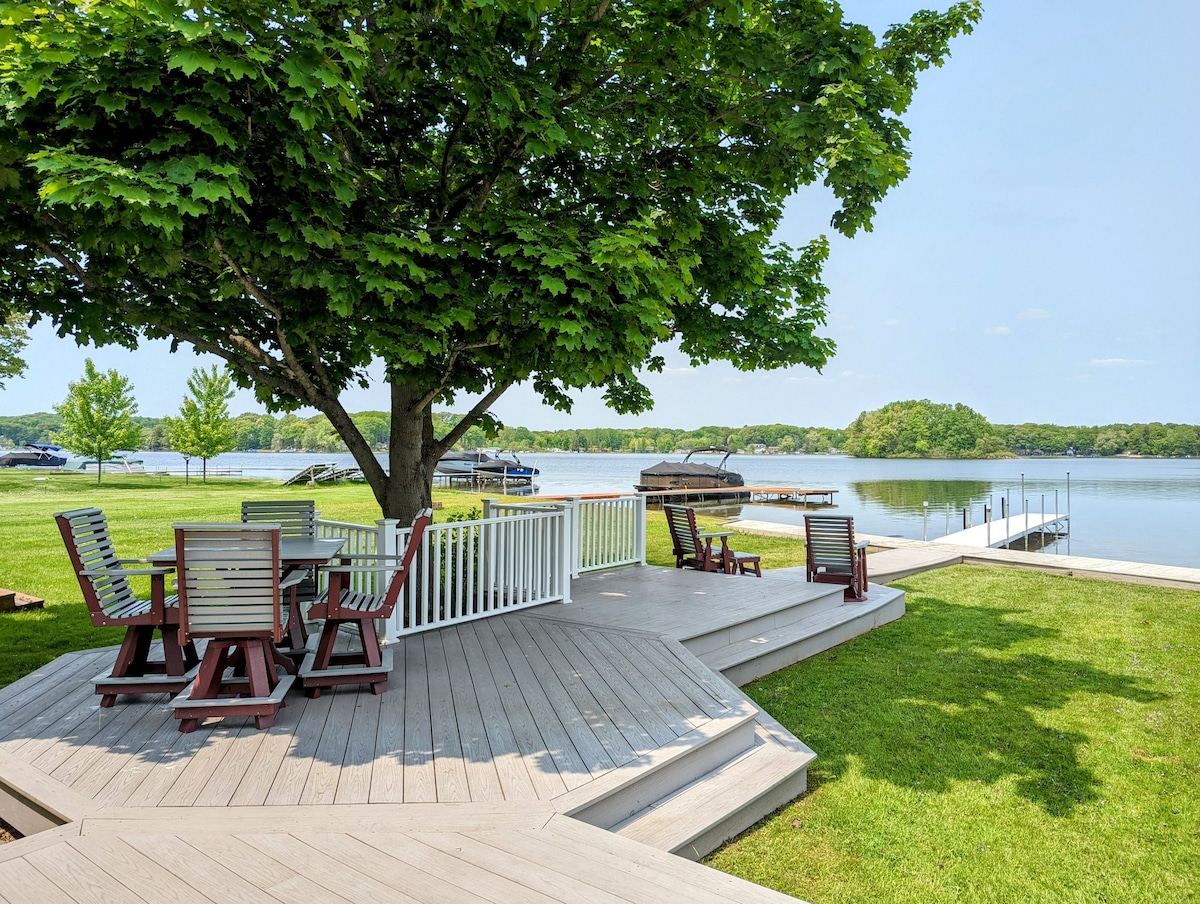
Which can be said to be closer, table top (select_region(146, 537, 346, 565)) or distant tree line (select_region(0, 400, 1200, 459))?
table top (select_region(146, 537, 346, 565))

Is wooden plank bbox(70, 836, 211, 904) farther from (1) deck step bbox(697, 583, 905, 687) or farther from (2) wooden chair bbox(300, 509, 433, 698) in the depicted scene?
(1) deck step bbox(697, 583, 905, 687)

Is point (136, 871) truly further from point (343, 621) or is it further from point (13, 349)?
point (13, 349)

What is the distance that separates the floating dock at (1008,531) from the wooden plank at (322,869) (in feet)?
55.3

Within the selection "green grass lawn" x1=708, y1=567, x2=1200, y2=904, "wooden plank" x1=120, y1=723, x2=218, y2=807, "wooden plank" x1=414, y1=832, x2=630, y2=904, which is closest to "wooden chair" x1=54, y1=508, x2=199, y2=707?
"wooden plank" x1=120, y1=723, x2=218, y2=807

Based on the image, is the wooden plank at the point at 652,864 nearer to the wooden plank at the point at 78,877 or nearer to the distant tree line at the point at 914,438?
the wooden plank at the point at 78,877

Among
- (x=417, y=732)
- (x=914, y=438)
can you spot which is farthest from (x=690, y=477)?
(x=914, y=438)

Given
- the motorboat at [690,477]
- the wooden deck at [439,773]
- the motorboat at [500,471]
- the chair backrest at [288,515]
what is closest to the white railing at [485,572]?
the wooden deck at [439,773]

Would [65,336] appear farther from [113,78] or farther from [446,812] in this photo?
[446,812]

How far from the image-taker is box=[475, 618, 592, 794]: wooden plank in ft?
9.78

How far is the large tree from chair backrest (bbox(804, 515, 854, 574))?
7.39 feet

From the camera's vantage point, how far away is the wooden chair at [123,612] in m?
3.59

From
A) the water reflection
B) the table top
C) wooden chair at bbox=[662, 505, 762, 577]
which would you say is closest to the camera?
the table top

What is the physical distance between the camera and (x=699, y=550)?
845 centimetres

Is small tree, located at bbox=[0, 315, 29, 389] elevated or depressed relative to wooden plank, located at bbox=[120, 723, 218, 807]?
elevated
